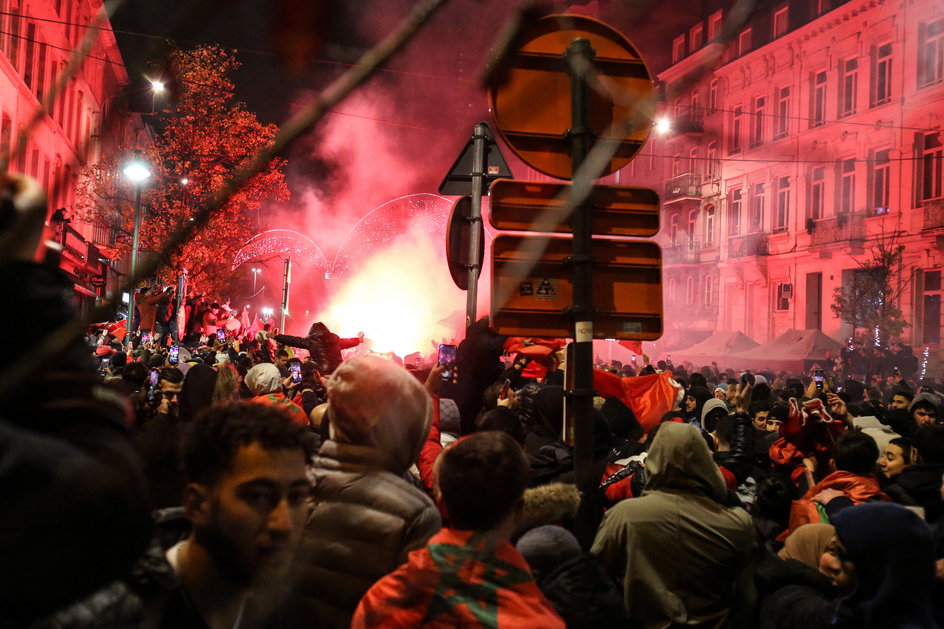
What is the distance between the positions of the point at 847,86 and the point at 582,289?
31942 millimetres

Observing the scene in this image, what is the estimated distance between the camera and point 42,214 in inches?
35.3

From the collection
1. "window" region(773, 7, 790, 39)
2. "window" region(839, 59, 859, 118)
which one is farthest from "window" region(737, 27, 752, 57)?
"window" region(839, 59, 859, 118)

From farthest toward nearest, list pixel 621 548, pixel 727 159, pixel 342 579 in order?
pixel 727 159 < pixel 621 548 < pixel 342 579

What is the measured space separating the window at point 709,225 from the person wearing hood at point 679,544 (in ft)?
125

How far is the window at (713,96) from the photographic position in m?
39.2

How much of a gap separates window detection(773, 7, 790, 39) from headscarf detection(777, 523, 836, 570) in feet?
117

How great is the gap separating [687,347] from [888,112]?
47.3 feet

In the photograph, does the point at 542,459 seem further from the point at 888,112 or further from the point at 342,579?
the point at 888,112

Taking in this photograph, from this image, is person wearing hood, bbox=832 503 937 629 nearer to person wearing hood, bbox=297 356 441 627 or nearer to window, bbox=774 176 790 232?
person wearing hood, bbox=297 356 441 627

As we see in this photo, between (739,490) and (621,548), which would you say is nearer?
(621,548)

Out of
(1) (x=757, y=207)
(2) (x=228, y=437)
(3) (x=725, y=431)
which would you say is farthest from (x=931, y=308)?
(2) (x=228, y=437)

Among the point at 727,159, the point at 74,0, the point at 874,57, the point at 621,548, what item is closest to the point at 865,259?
the point at 874,57

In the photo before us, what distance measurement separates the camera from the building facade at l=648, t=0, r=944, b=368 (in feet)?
90.3

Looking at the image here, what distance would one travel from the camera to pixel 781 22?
35500 millimetres
